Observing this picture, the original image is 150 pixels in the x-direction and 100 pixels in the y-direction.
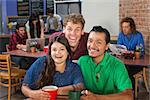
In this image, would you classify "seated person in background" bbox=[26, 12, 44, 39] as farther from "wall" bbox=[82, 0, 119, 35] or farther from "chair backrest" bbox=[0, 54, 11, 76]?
"chair backrest" bbox=[0, 54, 11, 76]

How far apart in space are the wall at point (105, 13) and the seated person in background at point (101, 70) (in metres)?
3.80

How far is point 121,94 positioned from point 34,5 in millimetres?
9483

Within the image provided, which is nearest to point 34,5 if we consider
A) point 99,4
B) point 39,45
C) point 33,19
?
point 33,19

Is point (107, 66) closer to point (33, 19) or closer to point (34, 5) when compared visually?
point (33, 19)

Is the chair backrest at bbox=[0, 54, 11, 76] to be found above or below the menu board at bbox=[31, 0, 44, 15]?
below

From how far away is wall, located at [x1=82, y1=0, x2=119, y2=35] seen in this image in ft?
18.5

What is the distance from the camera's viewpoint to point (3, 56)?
159 inches

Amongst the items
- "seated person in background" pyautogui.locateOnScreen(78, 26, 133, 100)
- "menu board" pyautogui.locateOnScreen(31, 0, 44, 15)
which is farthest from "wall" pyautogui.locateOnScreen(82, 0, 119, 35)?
"menu board" pyautogui.locateOnScreen(31, 0, 44, 15)

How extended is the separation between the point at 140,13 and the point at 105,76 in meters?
3.21

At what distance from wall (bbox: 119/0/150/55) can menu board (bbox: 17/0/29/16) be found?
5668 mm

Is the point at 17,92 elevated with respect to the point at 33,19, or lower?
lower

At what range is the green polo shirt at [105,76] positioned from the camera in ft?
6.04

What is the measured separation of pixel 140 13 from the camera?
15.9 feet

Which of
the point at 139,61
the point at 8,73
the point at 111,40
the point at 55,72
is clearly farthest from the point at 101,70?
the point at 111,40
